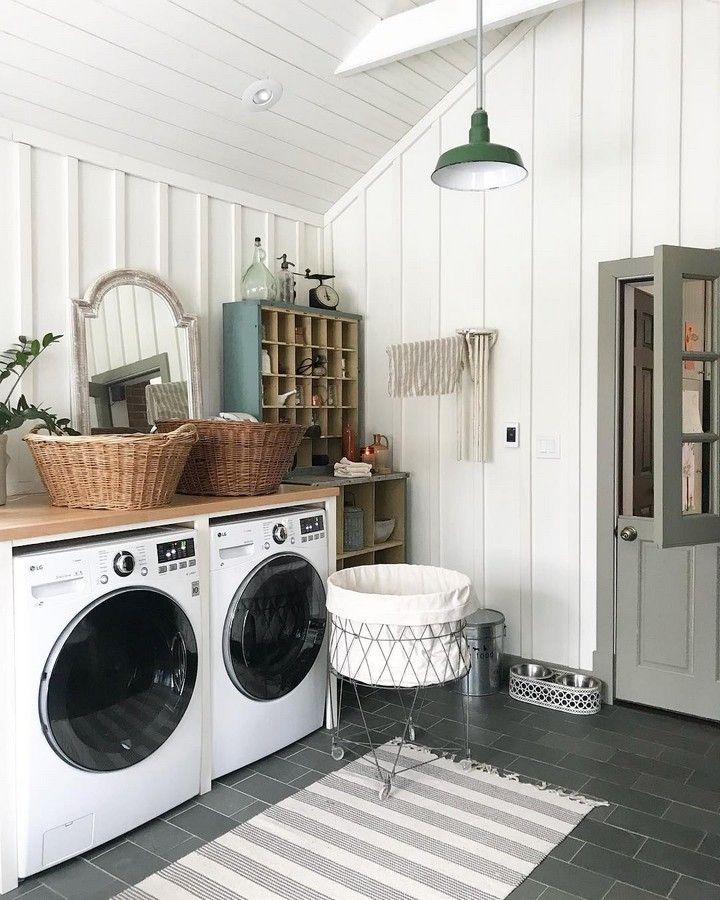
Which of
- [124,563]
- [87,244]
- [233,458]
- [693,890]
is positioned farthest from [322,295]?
[693,890]

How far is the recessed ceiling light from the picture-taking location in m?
3.19

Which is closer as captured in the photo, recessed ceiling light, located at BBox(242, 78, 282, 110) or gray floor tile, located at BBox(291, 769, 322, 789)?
gray floor tile, located at BBox(291, 769, 322, 789)

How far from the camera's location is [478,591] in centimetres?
385

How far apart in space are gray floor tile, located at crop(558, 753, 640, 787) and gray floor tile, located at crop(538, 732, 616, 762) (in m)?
0.04

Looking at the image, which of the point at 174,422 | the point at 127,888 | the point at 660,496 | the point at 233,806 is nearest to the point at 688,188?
the point at 660,496

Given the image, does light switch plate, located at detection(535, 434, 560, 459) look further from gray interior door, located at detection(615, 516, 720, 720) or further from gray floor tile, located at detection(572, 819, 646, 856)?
gray floor tile, located at detection(572, 819, 646, 856)

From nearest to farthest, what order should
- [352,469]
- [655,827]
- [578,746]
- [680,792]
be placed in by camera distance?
[655,827]
[680,792]
[578,746]
[352,469]

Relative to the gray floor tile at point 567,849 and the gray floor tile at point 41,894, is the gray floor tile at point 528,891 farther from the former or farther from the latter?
the gray floor tile at point 41,894

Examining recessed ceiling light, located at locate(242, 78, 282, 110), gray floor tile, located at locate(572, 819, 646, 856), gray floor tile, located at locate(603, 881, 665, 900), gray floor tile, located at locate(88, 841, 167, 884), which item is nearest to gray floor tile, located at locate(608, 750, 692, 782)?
gray floor tile, located at locate(572, 819, 646, 856)

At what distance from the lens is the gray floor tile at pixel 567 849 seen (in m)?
2.23

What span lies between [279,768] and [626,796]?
1.21 metres

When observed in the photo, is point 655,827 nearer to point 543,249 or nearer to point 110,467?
point 110,467

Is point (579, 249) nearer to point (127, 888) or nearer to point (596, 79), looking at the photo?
point (596, 79)

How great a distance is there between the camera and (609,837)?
2.33 meters
